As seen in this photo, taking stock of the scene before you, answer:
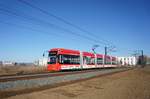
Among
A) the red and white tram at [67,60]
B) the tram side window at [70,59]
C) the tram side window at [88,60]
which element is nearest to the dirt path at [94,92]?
the red and white tram at [67,60]

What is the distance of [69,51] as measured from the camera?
33156mm

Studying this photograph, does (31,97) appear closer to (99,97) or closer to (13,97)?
(13,97)

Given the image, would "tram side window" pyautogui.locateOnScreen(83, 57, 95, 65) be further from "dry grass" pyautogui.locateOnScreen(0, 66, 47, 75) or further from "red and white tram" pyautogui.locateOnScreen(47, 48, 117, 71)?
"dry grass" pyautogui.locateOnScreen(0, 66, 47, 75)

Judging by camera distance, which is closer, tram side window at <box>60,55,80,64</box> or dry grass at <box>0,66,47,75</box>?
tram side window at <box>60,55,80,64</box>

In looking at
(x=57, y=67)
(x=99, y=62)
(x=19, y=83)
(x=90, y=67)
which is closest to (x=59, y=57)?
(x=57, y=67)

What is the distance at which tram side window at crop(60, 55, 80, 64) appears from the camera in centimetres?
3111

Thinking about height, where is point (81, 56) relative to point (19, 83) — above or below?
above

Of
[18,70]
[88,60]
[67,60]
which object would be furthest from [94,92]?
[18,70]

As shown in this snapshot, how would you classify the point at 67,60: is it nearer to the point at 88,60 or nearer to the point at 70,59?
the point at 70,59

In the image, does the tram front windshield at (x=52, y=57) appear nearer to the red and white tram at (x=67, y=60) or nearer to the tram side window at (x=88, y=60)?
the red and white tram at (x=67, y=60)

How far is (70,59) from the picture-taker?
3306cm

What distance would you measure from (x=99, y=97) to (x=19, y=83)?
6300 millimetres

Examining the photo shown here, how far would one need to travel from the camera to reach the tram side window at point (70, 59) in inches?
1225

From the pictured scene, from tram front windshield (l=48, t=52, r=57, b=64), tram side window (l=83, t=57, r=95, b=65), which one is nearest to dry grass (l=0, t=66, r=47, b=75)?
tram front windshield (l=48, t=52, r=57, b=64)
